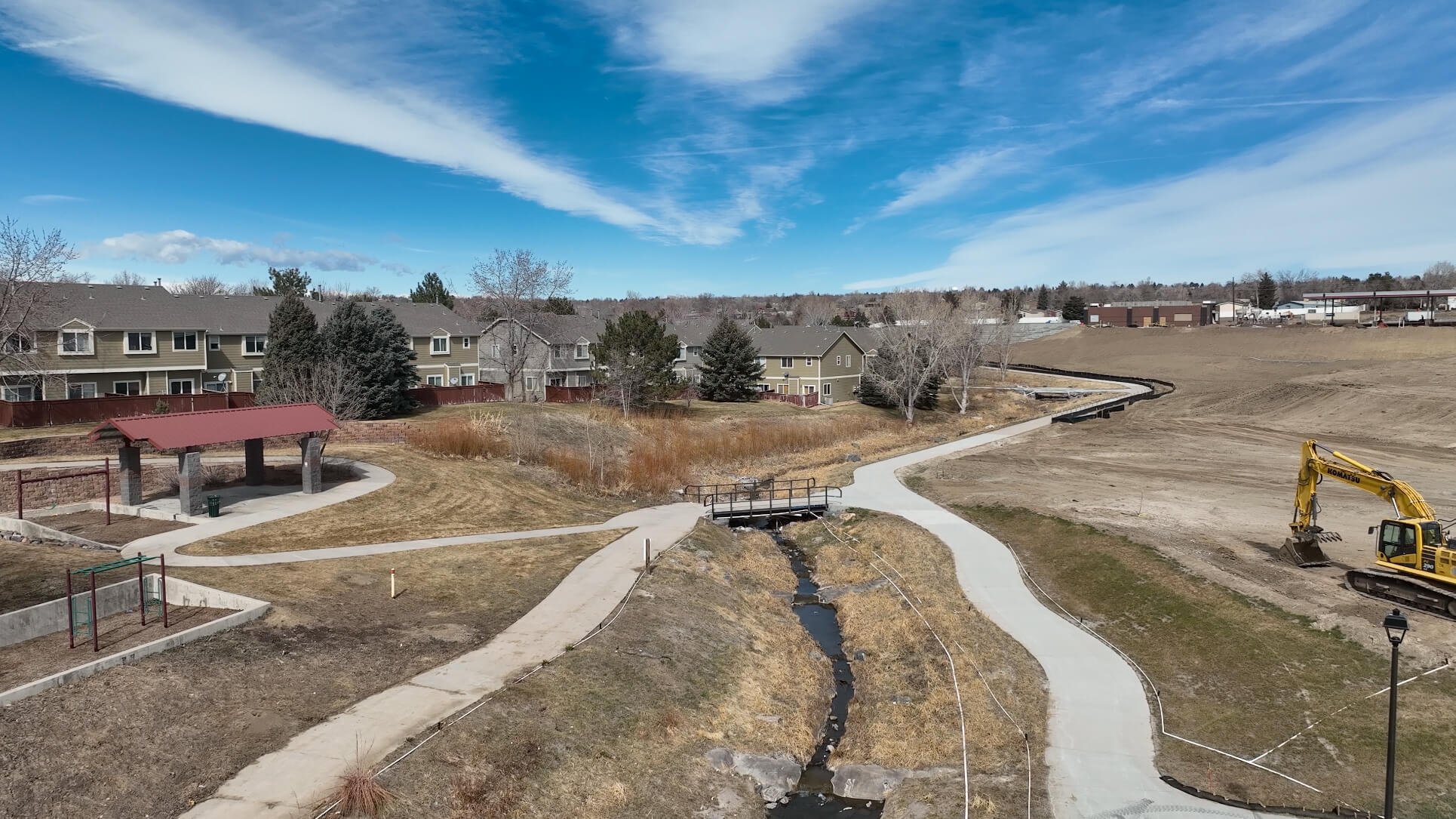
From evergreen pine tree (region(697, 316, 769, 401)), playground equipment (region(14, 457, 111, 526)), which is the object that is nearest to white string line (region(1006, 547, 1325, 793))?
playground equipment (region(14, 457, 111, 526))

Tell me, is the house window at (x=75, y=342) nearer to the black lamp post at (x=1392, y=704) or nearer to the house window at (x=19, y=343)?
the house window at (x=19, y=343)

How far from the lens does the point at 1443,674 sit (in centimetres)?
1733

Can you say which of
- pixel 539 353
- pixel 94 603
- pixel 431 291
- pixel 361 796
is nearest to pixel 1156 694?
pixel 361 796

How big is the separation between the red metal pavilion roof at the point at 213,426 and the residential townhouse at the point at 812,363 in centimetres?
4735

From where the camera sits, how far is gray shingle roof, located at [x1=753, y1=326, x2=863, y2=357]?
7531 cm

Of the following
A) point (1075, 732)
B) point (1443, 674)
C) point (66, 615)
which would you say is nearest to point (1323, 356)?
point (1443, 674)

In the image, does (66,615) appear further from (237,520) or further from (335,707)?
(237,520)

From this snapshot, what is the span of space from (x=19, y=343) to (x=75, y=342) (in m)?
5.81

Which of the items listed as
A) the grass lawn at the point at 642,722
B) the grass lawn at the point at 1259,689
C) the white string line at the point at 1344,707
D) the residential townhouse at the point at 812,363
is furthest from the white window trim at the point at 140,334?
the white string line at the point at 1344,707

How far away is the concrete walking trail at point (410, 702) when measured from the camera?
11703 mm

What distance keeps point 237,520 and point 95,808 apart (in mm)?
16514

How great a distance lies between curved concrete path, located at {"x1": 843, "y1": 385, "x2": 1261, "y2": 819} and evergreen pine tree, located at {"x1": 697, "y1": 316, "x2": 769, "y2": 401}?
41924 mm

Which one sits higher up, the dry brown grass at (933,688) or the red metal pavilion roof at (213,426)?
the red metal pavilion roof at (213,426)

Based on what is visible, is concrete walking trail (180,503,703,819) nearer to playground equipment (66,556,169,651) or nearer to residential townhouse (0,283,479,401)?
playground equipment (66,556,169,651)
